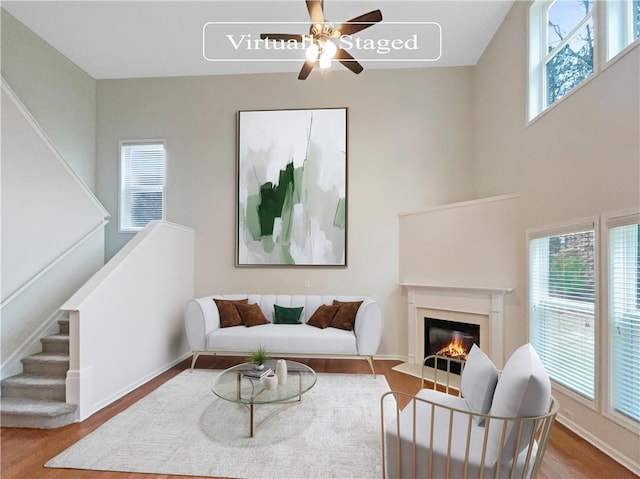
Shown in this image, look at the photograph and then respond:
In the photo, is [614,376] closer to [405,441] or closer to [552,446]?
[552,446]

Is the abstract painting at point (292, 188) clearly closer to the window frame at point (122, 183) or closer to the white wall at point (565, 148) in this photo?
the window frame at point (122, 183)

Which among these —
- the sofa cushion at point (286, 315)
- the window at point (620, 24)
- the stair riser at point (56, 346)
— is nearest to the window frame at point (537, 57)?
the window at point (620, 24)

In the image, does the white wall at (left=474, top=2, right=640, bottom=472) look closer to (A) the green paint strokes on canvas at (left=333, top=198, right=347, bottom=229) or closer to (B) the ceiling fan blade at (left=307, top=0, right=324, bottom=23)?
(A) the green paint strokes on canvas at (left=333, top=198, right=347, bottom=229)

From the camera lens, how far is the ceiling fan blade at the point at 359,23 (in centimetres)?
263

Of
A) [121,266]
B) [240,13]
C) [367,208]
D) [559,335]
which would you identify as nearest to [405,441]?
[559,335]

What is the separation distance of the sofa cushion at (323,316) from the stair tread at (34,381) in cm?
259

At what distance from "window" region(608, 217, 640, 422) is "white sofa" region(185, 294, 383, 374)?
213 centimetres

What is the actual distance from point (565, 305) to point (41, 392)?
467cm

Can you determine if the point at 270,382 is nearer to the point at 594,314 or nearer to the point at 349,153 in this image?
the point at 594,314

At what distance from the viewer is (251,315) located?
4383 mm

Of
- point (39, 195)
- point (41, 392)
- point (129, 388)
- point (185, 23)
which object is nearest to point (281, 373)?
point (129, 388)

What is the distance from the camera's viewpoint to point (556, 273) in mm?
3035

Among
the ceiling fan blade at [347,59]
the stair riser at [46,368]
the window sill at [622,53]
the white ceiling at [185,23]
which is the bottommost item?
the stair riser at [46,368]

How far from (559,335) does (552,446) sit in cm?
91
